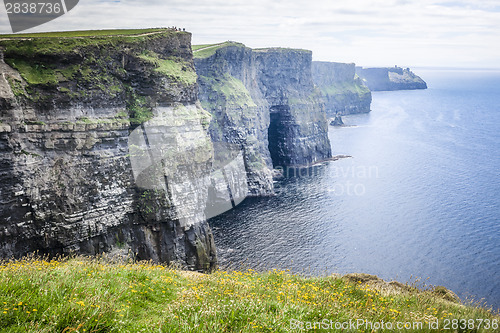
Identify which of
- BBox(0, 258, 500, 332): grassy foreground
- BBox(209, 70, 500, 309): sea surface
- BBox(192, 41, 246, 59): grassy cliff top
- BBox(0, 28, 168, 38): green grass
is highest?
BBox(192, 41, 246, 59): grassy cliff top

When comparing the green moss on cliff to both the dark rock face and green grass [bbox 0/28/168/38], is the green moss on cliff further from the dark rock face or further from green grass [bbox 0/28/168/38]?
green grass [bbox 0/28/168/38]

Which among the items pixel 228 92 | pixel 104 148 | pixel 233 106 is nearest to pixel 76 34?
pixel 104 148

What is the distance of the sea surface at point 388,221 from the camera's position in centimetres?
5269

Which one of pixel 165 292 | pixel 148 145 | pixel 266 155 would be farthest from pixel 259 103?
pixel 165 292

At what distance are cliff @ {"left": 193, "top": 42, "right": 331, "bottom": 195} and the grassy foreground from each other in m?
71.9

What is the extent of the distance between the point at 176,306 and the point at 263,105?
9826 centimetres

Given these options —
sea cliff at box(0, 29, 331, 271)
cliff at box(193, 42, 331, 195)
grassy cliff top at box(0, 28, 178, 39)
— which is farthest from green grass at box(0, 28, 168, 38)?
cliff at box(193, 42, 331, 195)

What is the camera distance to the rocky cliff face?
34.6 meters

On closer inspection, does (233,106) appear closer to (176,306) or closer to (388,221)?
(388,221)

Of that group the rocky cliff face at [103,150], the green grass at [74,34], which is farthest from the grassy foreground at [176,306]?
the green grass at [74,34]

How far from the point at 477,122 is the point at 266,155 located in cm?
12232

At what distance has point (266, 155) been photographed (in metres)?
104

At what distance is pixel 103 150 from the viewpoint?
39469 mm

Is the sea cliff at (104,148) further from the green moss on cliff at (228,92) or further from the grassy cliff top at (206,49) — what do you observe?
the green moss on cliff at (228,92)
